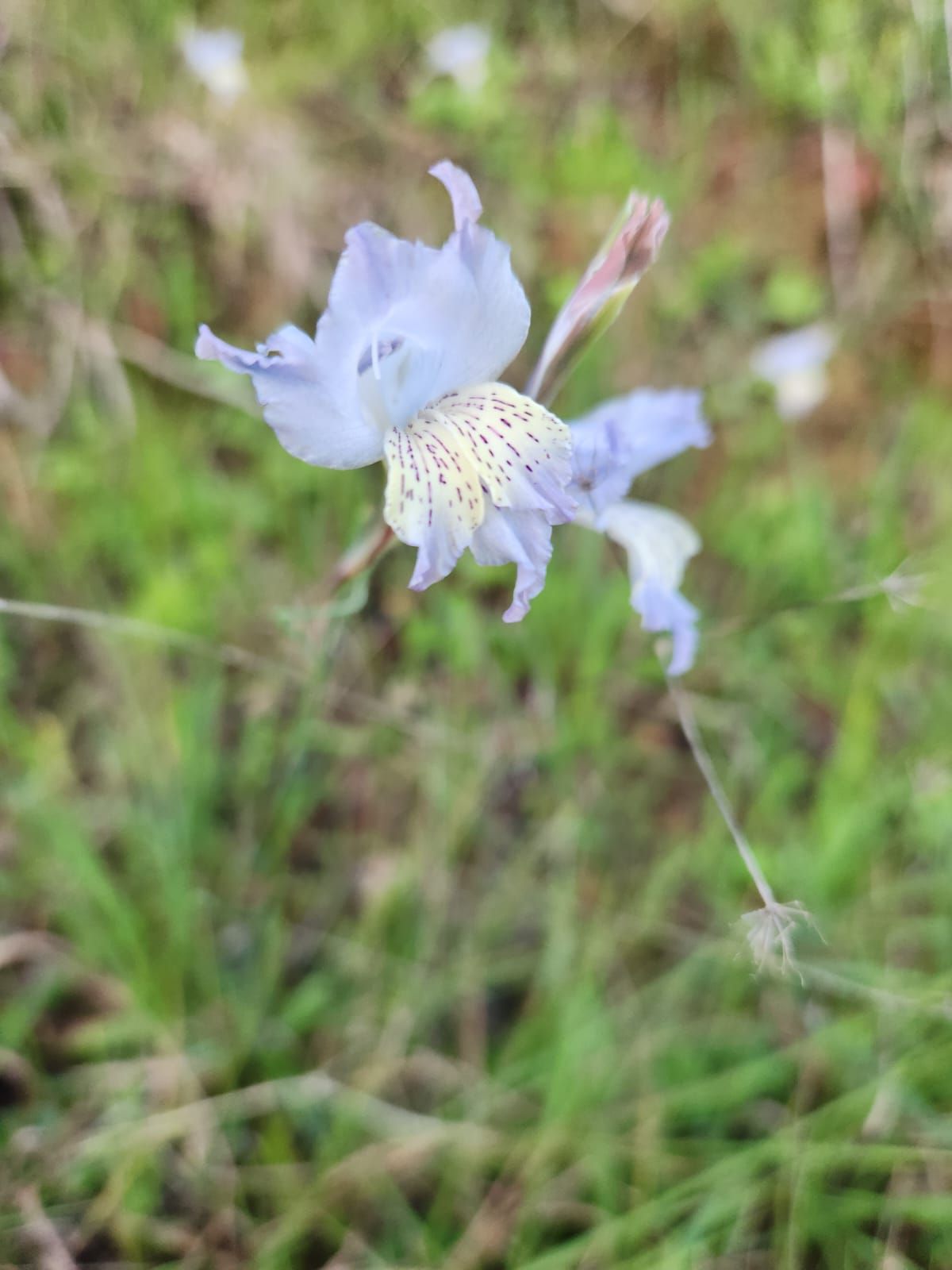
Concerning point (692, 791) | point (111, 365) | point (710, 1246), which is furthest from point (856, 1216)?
point (111, 365)

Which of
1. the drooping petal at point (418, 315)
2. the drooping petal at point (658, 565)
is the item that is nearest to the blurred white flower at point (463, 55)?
the drooping petal at point (658, 565)

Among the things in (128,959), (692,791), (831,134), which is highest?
(831,134)

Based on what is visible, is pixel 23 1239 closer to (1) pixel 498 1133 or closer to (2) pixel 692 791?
(1) pixel 498 1133

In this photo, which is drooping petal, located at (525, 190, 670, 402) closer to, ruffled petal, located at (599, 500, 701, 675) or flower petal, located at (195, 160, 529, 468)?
flower petal, located at (195, 160, 529, 468)

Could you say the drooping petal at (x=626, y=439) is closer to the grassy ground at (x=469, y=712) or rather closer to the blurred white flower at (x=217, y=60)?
the grassy ground at (x=469, y=712)

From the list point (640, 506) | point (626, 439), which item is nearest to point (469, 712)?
point (640, 506)

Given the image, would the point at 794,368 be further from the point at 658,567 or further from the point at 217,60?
the point at 217,60

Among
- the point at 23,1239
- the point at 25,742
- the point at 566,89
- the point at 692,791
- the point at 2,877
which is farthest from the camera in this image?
the point at 566,89
